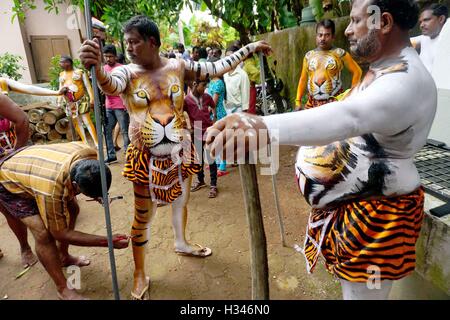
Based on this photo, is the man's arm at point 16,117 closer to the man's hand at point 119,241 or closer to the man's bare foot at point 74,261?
the man's bare foot at point 74,261

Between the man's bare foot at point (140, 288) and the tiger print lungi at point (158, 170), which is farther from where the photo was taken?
the man's bare foot at point (140, 288)

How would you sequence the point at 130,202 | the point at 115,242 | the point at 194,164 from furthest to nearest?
the point at 130,202 → the point at 194,164 → the point at 115,242

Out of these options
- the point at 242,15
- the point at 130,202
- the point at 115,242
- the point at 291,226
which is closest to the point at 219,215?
the point at 291,226

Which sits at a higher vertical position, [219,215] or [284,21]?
[284,21]

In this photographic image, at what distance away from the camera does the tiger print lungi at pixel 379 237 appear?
1266mm

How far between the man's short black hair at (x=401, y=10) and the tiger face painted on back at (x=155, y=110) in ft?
4.82

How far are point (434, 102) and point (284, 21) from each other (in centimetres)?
658

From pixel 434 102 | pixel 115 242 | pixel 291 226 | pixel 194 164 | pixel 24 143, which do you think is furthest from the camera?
pixel 291 226

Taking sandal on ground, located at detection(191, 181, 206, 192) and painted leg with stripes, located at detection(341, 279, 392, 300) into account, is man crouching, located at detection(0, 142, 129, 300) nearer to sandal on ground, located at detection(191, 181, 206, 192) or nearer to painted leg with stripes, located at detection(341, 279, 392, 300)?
painted leg with stripes, located at detection(341, 279, 392, 300)

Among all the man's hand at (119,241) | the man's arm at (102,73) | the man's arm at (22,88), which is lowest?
the man's hand at (119,241)

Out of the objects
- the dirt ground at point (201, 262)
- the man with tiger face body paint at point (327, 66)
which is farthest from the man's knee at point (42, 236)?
the man with tiger face body paint at point (327, 66)

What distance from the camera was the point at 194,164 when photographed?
8.25 ft

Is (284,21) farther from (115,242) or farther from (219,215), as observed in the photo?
(115,242)

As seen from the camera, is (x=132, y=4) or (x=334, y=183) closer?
(x=334, y=183)
